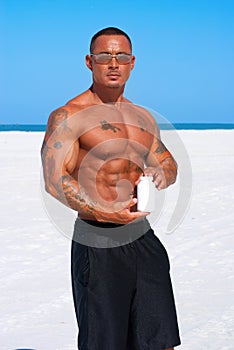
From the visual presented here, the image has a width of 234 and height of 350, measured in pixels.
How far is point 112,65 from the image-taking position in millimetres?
3012

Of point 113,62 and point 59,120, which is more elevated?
point 113,62

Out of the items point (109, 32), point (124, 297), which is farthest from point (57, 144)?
point (124, 297)

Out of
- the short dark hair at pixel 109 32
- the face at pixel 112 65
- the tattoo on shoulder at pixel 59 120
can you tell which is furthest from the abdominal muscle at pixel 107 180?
the short dark hair at pixel 109 32

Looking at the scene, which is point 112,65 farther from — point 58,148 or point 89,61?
point 58,148

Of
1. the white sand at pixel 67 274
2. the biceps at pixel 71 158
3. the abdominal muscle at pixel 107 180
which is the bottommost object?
the white sand at pixel 67 274

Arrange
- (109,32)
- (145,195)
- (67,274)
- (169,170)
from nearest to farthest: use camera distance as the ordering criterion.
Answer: (145,195), (109,32), (169,170), (67,274)

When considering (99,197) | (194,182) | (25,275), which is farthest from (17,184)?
(99,197)

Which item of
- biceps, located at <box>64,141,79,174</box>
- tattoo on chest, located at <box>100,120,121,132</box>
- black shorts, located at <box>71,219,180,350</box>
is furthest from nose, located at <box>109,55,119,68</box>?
black shorts, located at <box>71,219,180,350</box>

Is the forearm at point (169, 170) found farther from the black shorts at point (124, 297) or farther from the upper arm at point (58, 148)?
the upper arm at point (58, 148)

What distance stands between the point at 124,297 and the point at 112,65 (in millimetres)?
1101

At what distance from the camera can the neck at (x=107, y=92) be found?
3105 millimetres

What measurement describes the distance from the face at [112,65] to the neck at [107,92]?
4 cm

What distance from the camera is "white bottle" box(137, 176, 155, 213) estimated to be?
2.83 m

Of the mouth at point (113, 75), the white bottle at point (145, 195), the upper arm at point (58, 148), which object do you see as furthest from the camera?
the mouth at point (113, 75)
